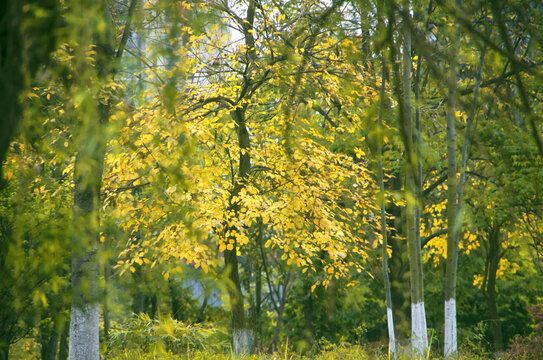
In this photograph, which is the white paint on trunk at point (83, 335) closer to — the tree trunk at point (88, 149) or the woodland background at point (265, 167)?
the woodland background at point (265, 167)

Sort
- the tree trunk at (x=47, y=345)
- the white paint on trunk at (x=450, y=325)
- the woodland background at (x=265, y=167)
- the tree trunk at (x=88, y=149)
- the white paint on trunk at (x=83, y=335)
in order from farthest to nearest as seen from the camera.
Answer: the tree trunk at (x=47, y=345), the white paint on trunk at (x=450, y=325), the white paint on trunk at (x=83, y=335), the woodland background at (x=265, y=167), the tree trunk at (x=88, y=149)

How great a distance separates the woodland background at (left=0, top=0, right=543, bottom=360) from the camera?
57.1 inches

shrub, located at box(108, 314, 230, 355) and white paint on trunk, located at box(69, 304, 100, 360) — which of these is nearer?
white paint on trunk, located at box(69, 304, 100, 360)

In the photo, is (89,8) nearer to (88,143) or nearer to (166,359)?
(88,143)

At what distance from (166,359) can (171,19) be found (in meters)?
5.22

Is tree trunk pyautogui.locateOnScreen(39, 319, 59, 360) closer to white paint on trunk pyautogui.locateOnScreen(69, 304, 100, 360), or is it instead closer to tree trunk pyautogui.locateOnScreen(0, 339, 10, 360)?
white paint on trunk pyautogui.locateOnScreen(69, 304, 100, 360)

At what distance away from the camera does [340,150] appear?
33.8 feet

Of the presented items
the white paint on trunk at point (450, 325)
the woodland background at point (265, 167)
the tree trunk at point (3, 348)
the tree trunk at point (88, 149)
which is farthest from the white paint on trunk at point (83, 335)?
the white paint on trunk at point (450, 325)

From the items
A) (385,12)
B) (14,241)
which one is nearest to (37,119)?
(14,241)

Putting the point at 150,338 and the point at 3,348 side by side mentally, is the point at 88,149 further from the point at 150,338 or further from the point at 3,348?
the point at 150,338

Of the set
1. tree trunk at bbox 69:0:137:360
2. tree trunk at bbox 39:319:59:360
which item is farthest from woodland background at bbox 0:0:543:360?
tree trunk at bbox 39:319:59:360

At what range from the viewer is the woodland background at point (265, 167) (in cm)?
145

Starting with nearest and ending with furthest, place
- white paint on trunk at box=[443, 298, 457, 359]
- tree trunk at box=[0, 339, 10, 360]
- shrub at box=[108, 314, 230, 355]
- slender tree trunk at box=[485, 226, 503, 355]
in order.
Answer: tree trunk at box=[0, 339, 10, 360] < white paint on trunk at box=[443, 298, 457, 359] < shrub at box=[108, 314, 230, 355] < slender tree trunk at box=[485, 226, 503, 355]

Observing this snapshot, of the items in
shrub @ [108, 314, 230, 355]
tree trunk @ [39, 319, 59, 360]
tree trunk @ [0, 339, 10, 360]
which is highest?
tree trunk @ [0, 339, 10, 360]
